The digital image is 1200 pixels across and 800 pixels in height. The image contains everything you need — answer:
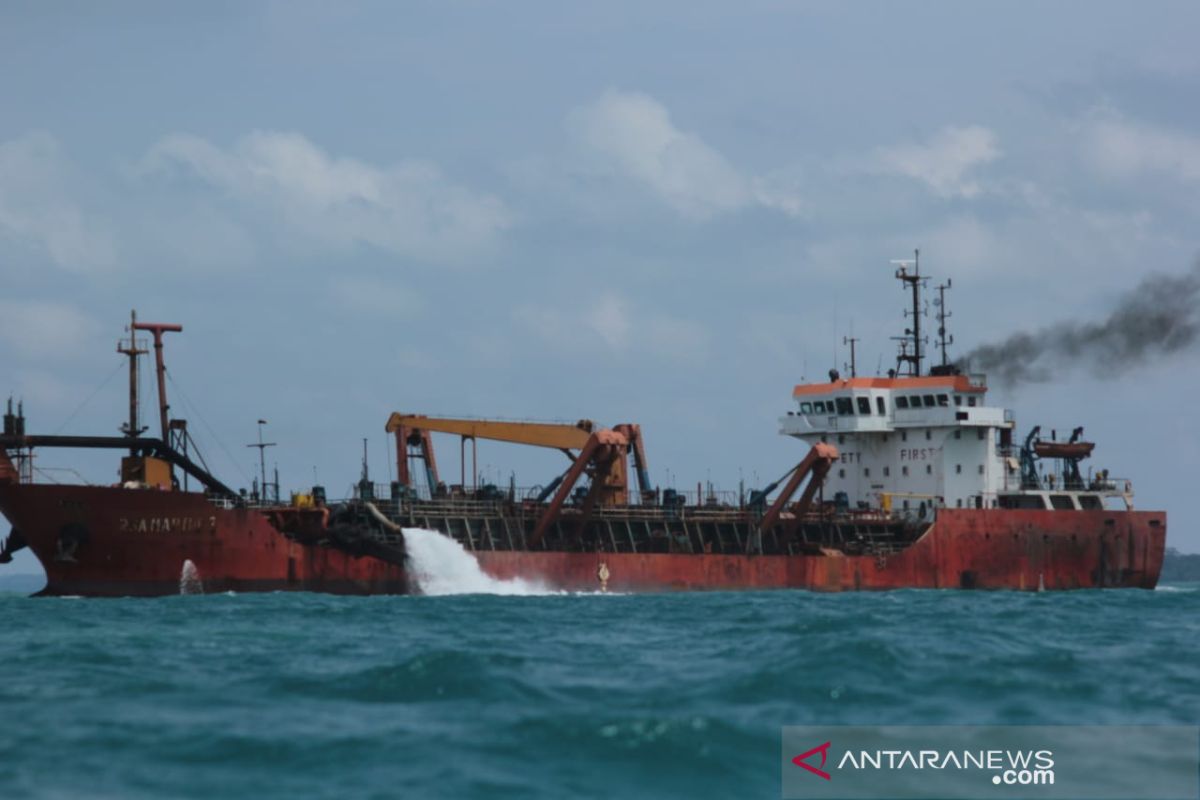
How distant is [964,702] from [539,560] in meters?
33.7

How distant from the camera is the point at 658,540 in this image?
61594 millimetres

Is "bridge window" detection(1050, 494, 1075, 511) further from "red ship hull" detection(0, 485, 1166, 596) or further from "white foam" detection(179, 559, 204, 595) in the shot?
"white foam" detection(179, 559, 204, 595)

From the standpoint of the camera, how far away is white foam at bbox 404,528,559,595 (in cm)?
5434

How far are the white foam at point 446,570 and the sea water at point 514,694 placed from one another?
1519 centimetres

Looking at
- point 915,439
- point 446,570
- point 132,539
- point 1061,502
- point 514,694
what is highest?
point 915,439

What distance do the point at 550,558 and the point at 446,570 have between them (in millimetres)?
3578

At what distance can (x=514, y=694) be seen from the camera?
23.8 m

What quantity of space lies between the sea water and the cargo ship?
41.0 ft

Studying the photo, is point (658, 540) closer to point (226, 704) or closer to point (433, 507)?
point (433, 507)

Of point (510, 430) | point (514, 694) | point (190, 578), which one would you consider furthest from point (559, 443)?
point (514, 694)

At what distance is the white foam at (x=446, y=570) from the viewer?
2140 inches
